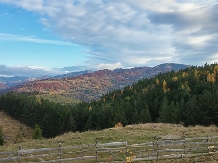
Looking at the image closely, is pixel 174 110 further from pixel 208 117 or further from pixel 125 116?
pixel 125 116

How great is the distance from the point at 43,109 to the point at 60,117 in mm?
19691

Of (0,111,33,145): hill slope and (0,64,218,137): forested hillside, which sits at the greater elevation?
(0,64,218,137): forested hillside

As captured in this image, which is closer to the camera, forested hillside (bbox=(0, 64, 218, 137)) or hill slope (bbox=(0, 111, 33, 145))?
forested hillside (bbox=(0, 64, 218, 137))

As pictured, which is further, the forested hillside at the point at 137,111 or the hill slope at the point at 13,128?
the hill slope at the point at 13,128

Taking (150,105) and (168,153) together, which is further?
(150,105)

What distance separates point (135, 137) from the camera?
116 ft

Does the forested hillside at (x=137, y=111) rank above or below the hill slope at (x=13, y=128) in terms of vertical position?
above

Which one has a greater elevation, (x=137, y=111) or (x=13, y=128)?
(x=137, y=111)

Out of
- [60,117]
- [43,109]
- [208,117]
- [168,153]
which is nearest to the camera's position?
[168,153]

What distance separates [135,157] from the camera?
23.4 meters

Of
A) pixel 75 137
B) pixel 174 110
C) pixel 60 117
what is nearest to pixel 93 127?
pixel 60 117

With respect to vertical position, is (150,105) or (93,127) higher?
(150,105)

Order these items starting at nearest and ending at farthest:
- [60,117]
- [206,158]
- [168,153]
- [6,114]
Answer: [206,158], [168,153], [60,117], [6,114]

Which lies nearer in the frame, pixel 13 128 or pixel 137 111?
pixel 137 111
